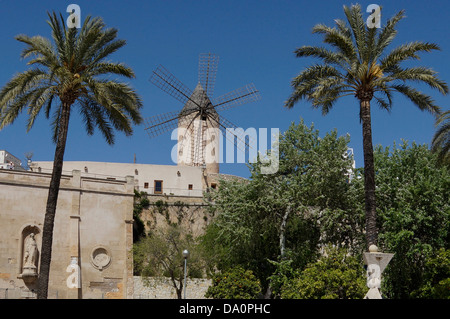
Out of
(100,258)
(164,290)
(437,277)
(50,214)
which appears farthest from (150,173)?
(50,214)

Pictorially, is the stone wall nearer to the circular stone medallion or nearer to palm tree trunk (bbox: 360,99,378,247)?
the circular stone medallion

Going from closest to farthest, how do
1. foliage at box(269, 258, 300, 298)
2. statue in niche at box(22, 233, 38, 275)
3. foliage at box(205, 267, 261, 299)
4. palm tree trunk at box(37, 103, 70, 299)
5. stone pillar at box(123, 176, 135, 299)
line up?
palm tree trunk at box(37, 103, 70, 299)
foliage at box(205, 267, 261, 299)
foliage at box(269, 258, 300, 298)
statue in niche at box(22, 233, 38, 275)
stone pillar at box(123, 176, 135, 299)

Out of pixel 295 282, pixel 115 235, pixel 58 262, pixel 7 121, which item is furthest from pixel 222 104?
pixel 7 121

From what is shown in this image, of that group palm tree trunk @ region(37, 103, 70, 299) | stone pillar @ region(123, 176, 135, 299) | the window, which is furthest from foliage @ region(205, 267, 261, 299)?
the window

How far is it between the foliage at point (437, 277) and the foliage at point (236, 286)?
685cm

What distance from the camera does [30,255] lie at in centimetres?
3281

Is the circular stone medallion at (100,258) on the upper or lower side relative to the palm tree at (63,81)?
lower

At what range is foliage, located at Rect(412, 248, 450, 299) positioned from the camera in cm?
2400

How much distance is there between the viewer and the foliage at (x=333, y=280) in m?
24.4

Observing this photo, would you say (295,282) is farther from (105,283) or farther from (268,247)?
(105,283)

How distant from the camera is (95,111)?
23.2 m

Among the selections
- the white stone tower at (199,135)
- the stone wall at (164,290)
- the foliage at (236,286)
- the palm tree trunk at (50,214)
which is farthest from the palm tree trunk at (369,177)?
the white stone tower at (199,135)

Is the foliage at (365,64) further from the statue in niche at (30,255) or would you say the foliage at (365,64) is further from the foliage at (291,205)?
the statue in niche at (30,255)

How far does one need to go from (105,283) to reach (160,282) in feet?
10.9
